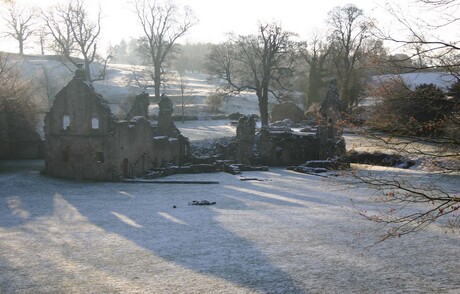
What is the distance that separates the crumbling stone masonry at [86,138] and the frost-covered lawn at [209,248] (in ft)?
18.5

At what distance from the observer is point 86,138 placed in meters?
27.8

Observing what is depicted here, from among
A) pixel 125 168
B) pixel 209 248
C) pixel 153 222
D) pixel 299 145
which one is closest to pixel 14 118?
pixel 125 168

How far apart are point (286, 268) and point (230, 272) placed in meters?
1.34

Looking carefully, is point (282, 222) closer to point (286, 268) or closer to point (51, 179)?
point (286, 268)

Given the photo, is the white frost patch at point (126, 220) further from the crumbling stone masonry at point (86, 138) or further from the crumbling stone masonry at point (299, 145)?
the crumbling stone masonry at point (299, 145)

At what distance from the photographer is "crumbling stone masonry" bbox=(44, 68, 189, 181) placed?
1078 inches

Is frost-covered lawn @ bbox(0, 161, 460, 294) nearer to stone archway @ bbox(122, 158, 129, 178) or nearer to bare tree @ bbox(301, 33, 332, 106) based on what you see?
stone archway @ bbox(122, 158, 129, 178)

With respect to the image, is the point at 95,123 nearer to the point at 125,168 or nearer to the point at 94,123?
the point at 94,123

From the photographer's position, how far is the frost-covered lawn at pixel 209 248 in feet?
32.9

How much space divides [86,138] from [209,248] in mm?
17153

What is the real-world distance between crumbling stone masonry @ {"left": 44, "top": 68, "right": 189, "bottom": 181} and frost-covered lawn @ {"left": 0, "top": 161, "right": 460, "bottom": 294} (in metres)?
5.64

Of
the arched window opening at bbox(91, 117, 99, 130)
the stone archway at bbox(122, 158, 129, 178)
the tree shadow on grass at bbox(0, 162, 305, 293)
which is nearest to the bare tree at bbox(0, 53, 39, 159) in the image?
the arched window opening at bbox(91, 117, 99, 130)

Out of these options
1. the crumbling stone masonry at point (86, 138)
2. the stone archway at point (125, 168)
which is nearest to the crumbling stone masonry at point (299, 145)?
the stone archway at point (125, 168)

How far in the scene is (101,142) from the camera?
27453 mm
